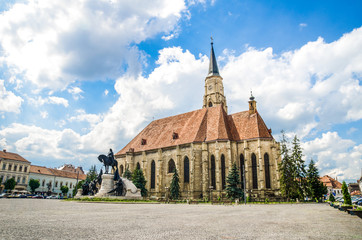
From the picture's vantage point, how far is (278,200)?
1375 inches

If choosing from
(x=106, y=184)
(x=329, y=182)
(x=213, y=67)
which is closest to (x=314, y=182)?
(x=106, y=184)

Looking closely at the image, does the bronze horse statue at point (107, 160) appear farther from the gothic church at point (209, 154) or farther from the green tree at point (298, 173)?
the green tree at point (298, 173)

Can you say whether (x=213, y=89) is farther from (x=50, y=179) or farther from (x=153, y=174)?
(x=50, y=179)

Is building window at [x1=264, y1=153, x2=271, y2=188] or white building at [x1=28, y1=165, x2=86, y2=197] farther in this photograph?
white building at [x1=28, y1=165, x2=86, y2=197]

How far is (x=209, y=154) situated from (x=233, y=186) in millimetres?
6821

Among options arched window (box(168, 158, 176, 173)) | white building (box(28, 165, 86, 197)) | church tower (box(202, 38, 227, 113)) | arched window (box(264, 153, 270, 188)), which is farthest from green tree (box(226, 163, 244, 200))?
white building (box(28, 165, 86, 197))

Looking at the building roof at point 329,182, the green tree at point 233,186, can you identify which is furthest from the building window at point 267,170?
the building roof at point 329,182

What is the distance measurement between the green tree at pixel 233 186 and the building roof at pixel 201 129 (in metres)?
6.11

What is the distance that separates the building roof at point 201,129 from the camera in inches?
1577

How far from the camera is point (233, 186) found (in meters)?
34.7

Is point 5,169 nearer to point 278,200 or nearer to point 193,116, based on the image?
point 193,116

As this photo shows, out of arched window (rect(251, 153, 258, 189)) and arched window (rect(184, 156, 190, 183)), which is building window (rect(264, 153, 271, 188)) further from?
arched window (rect(184, 156, 190, 183))

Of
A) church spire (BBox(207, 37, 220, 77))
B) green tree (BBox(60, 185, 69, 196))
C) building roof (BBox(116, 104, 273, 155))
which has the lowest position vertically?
green tree (BBox(60, 185, 69, 196))

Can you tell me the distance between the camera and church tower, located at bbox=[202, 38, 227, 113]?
53656mm
